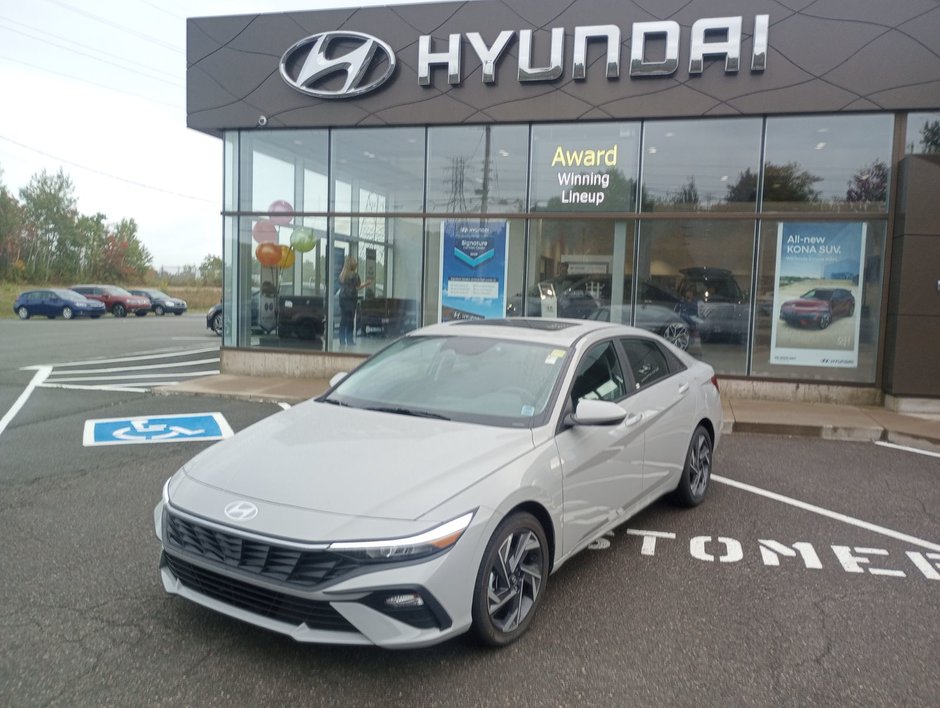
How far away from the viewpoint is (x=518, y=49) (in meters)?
11.6

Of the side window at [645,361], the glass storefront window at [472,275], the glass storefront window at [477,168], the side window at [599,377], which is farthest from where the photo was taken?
the glass storefront window at [472,275]

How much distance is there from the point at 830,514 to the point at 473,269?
25.6 ft

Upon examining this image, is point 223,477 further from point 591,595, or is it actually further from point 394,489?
point 591,595

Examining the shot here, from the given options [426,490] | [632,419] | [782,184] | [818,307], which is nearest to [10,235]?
[782,184]

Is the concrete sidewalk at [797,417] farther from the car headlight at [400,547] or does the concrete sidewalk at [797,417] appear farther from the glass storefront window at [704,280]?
Result: the car headlight at [400,547]

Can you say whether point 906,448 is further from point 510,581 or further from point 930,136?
point 510,581

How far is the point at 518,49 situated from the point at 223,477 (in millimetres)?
9971

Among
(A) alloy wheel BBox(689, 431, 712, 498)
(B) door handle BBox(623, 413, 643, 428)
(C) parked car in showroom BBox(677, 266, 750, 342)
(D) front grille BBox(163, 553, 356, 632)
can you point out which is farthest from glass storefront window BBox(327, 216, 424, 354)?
(D) front grille BBox(163, 553, 356, 632)

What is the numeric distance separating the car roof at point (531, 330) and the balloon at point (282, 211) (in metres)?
8.73

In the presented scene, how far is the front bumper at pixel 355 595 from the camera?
293cm

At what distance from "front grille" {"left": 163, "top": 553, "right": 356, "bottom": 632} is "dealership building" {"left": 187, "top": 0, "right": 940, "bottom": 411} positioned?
30.8ft

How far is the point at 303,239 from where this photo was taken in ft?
43.2

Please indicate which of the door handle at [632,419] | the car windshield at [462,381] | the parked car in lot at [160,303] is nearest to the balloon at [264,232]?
the car windshield at [462,381]

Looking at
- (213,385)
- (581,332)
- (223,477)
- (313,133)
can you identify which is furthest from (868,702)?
(313,133)
